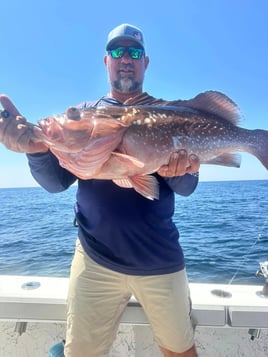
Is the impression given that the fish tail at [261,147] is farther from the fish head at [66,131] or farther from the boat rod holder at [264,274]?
the fish head at [66,131]

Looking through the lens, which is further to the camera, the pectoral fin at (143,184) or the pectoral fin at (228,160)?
the pectoral fin at (228,160)

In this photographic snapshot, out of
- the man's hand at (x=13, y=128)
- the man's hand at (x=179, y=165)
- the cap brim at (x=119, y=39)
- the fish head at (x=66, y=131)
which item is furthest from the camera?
the cap brim at (x=119, y=39)

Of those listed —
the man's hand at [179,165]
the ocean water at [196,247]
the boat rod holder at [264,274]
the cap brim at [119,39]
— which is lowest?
the ocean water at [196,247]

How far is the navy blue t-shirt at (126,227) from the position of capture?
2.44 m

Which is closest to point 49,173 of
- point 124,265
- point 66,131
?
point 66,131

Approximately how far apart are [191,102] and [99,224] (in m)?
1.22

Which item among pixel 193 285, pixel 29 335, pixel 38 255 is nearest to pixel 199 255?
pixel 38 255

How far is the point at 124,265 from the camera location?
2.44m

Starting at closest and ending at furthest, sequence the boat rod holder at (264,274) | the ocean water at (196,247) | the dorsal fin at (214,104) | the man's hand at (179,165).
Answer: the man's hand at (179,165) → the dorsal fin at (214,104) → the boat rod holder at (264,274) → the ocean water at (196,247)

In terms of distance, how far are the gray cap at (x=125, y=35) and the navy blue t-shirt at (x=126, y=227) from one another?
130cm

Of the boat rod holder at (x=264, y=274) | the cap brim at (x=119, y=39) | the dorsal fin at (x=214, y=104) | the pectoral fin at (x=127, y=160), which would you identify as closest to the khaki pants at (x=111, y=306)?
the pectoral fin at (x=127, y=160)

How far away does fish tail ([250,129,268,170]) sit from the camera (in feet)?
8.61

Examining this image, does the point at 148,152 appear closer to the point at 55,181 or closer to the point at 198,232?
the point at 55,181

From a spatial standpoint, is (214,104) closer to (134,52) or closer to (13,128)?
(134,52)
